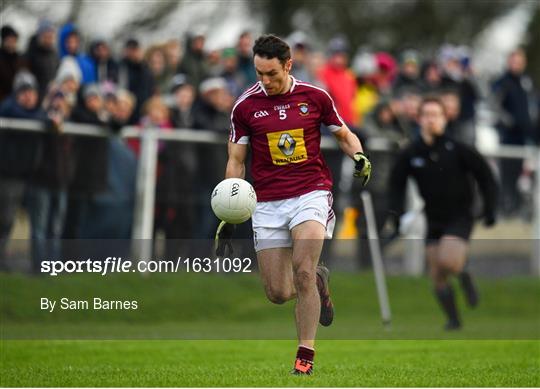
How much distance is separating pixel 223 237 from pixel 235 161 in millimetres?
654

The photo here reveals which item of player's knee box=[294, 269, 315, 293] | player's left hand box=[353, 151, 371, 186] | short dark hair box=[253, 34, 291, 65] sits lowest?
player's knee box=[294, 269, 315, 293]

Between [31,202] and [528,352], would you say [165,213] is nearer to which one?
[31,202]

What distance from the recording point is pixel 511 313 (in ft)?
67.8

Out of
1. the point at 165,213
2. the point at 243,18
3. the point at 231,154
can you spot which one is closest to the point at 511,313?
the point at 165,213

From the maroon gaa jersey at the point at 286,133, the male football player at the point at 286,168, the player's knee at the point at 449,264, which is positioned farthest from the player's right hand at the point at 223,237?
the player's knee at the point at 449,264

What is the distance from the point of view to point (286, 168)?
1191 cm

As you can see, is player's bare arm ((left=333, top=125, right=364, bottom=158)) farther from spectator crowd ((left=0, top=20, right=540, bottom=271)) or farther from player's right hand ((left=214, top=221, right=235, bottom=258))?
spectator crowd ((left=0, top=20, right=540, bottom=271))

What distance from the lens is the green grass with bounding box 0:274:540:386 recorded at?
37.7ft

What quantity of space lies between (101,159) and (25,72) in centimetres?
147

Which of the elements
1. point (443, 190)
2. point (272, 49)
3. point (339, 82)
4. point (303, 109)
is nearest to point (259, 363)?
point (303, 109)

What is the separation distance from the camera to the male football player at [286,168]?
457 inches

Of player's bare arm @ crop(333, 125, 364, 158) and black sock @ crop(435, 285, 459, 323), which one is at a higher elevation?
player's bare arm @ crop(333, 125, 364, 158)

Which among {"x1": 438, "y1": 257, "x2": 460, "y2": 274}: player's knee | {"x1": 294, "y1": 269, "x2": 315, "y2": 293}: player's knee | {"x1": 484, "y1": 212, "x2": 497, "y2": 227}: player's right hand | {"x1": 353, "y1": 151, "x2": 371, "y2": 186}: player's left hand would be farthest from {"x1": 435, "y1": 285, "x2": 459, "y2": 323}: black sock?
{"x1": 294, "y1": 269, "x2": 315, "y2": 293}: player's knee

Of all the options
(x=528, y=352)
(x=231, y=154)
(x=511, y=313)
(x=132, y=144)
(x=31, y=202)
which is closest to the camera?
(x=231, y=154)
